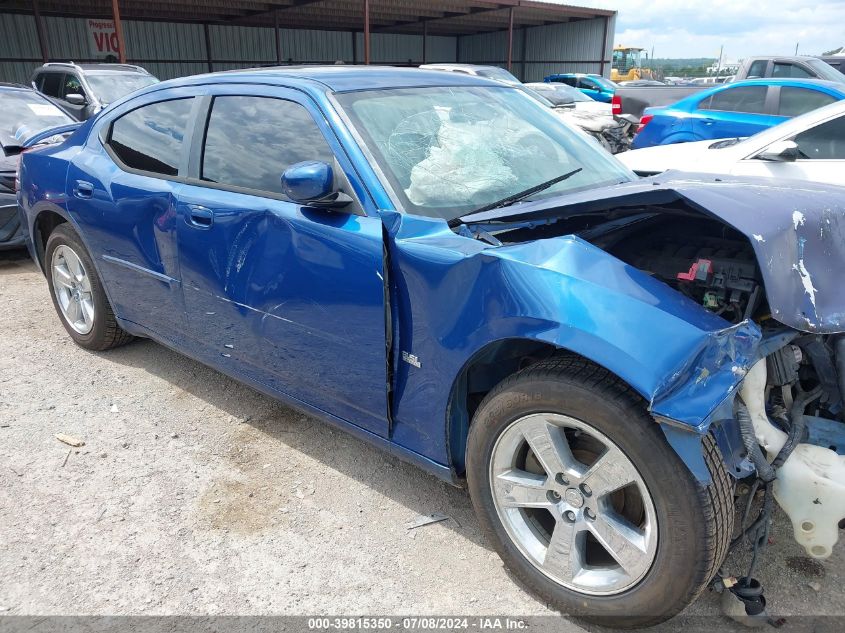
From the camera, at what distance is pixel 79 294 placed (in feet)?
14.2

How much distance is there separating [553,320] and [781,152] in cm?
419

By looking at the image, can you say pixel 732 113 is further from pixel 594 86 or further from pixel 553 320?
pixel 594 86

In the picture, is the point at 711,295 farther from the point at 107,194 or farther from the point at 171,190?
the point at 107,194

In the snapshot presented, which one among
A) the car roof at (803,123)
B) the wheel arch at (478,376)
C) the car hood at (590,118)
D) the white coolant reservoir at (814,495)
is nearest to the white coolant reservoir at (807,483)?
the white coolant reservoir at (814,495)

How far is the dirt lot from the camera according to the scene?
2.34m

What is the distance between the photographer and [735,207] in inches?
81.0

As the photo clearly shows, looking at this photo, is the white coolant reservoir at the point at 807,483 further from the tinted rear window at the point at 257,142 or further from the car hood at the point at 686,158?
the car hood at the point at 686,158

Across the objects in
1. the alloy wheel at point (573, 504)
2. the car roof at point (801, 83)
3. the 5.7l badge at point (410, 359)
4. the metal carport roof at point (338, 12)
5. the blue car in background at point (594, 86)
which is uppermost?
the metal carport roof at point (338, 12)

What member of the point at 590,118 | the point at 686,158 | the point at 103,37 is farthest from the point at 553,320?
the point at 103,37

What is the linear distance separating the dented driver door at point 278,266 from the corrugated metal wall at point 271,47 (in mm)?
22314

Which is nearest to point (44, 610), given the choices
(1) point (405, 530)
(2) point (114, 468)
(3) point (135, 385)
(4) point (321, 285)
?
(2) point (114, 468)

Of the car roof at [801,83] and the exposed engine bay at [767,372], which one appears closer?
the exposed engine bay at [767,372]

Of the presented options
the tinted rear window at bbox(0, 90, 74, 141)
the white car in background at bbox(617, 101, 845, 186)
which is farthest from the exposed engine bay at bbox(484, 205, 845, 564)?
the tinted rear window at bbox(0, 90, 74, 141)

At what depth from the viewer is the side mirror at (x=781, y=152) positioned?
16.8ft
